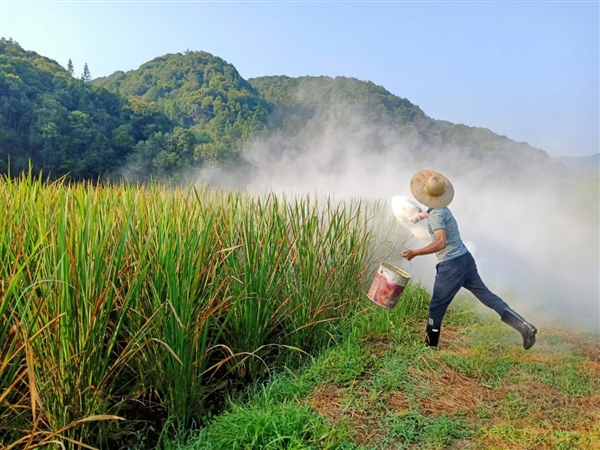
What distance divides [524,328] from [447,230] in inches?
36.3

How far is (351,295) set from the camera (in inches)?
166

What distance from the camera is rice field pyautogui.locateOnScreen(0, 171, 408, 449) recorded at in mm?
2012

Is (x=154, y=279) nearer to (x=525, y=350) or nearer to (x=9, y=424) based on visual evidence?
(x=9, y=424)

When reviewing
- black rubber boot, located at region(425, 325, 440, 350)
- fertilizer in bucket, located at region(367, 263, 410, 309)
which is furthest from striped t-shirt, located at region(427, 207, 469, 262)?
black rubber boot, located at region(425, 325, 440, 350)

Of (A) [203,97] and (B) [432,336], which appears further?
(A) [203,97]

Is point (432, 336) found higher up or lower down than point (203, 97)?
lower down

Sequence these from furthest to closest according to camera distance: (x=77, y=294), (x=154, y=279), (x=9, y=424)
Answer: (x=154, y=279), (x=9, y=424), (x=77, y=294)

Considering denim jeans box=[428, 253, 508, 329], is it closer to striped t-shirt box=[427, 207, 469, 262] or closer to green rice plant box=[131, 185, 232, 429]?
striped t-shirt box=[427, 207, 469, 262]

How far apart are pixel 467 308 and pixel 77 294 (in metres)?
3.90

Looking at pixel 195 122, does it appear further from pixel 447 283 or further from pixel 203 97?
pixel 447 283

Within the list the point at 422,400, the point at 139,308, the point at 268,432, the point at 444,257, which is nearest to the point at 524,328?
the point at 444,257

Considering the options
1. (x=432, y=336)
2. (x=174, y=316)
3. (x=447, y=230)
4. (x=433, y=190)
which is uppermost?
(x=433, y=190)

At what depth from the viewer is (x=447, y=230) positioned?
11.5ft

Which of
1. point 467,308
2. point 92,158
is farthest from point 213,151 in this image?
point 467,308
